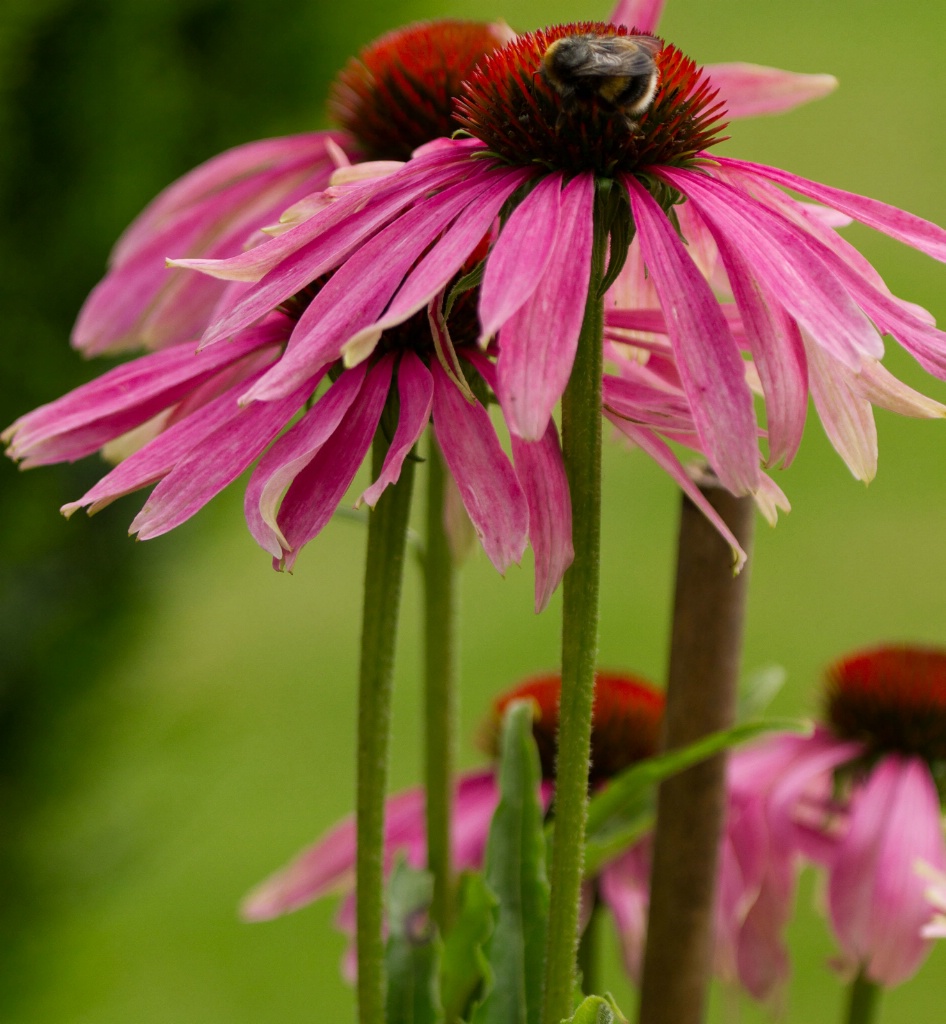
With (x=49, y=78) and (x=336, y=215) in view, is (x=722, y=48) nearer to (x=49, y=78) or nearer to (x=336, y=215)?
(x=49, y=78)

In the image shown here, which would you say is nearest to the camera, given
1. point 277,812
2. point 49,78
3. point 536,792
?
point 536,792

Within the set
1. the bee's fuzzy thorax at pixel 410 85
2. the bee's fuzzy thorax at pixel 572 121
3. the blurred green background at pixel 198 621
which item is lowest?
the blurred green background at pixel 198 621

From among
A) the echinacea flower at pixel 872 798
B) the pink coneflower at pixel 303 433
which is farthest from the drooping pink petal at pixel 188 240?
the echinacea flower at pixel 872 798

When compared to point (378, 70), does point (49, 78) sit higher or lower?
higher

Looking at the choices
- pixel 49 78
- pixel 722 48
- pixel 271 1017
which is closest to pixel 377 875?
pixel 49 78

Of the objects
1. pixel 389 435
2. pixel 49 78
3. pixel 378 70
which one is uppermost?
pixel 49 78

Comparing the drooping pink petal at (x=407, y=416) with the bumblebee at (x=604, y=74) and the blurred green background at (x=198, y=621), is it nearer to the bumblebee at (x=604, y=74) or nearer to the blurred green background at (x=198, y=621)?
the bumblebee at (x=604, y=74)
